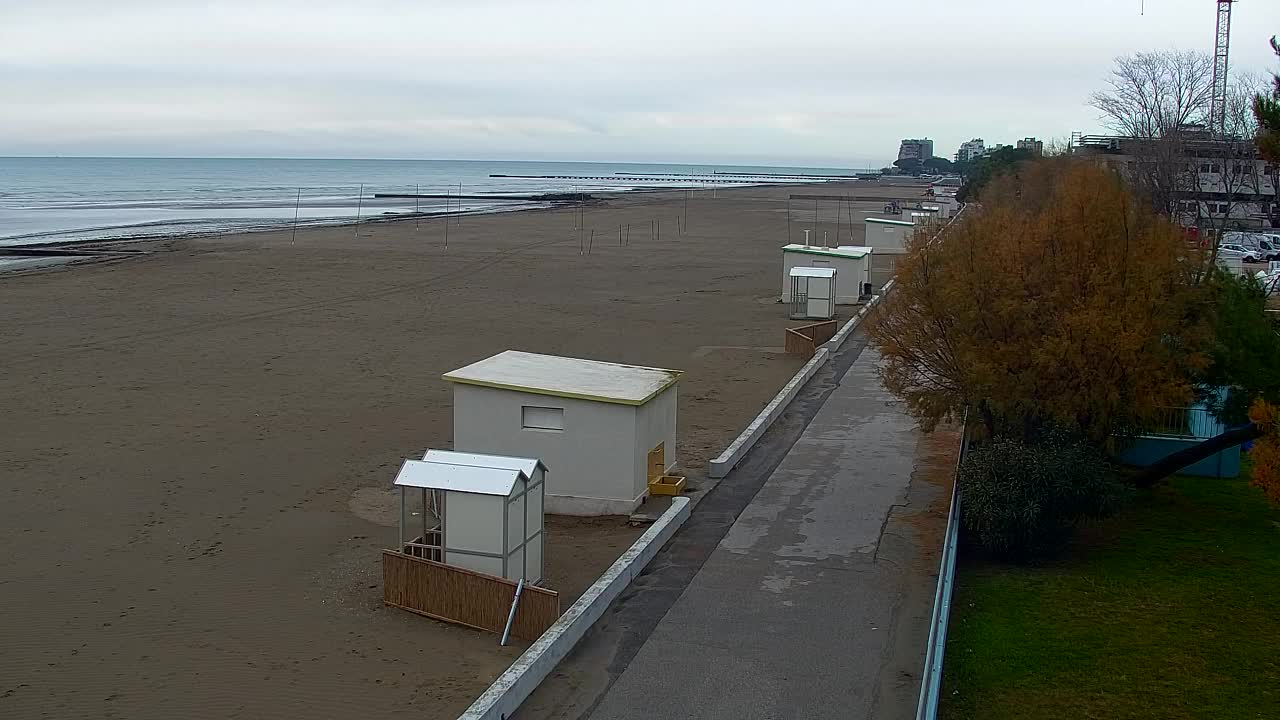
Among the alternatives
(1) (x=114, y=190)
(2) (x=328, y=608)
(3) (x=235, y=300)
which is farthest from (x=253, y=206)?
(2) (x=328, y=608)

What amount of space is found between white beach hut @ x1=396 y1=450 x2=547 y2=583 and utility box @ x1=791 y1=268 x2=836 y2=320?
22065 mm

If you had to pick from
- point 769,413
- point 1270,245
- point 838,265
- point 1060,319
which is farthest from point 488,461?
point 1270,245

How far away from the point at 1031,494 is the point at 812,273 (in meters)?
20.3

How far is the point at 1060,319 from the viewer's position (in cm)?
1455

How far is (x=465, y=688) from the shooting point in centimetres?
1071

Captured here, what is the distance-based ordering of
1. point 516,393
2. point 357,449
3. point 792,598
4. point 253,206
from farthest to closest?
point 253,206
point 357,449
point 516,393
point 792,598

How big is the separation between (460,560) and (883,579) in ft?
15.1

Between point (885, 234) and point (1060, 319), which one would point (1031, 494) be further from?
point (885, 234)

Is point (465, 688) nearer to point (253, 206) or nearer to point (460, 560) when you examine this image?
point (460, 560)

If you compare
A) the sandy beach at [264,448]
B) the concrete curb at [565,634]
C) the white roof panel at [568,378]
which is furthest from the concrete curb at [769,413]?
the concrete curb at [565,634]

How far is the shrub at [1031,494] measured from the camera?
1390cm

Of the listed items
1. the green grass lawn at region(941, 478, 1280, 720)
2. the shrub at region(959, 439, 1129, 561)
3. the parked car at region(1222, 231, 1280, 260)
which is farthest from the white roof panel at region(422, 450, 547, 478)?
the parked car at region(1222, 231, 1280, 260)

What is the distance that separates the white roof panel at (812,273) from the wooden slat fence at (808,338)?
3.62 m

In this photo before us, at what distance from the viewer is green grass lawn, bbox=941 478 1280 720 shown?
1062cm
